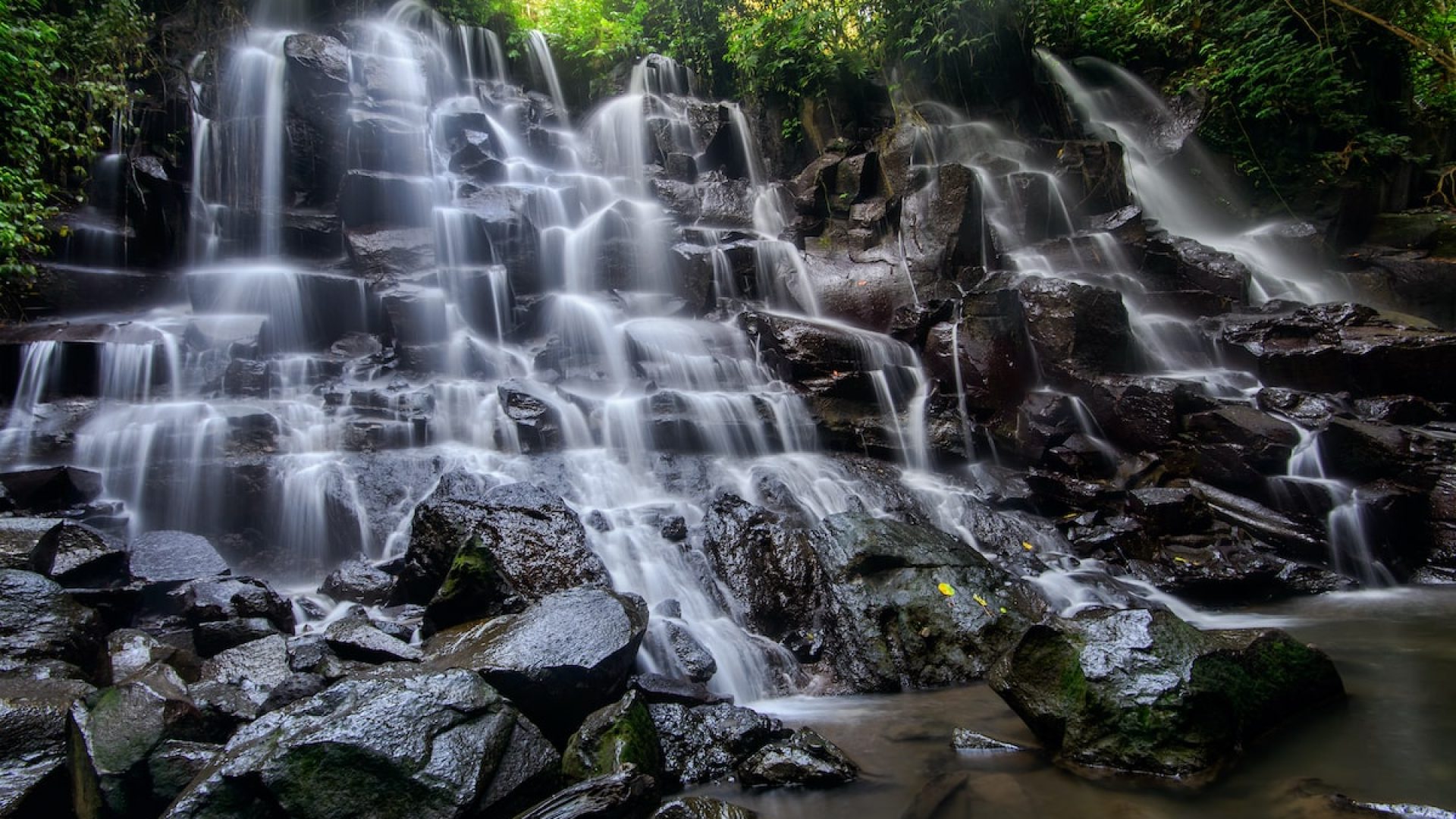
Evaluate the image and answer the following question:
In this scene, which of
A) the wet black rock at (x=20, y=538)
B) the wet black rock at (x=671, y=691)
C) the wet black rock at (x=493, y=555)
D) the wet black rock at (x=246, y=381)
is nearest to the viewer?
the wet black rock at (x=671, y=691)

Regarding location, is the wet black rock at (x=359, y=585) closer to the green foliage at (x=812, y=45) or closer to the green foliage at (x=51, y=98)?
the green foliage at (x=51, y=98)

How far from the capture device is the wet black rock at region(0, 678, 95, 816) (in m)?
3.16

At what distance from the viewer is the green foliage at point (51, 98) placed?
912cm

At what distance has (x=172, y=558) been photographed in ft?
19.5

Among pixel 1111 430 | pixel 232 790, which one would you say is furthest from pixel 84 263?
pixel 1111 430

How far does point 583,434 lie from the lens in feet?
30.9

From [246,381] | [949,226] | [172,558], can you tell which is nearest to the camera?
[172,558]

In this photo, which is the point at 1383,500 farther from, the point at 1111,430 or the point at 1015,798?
the point at 1015,798

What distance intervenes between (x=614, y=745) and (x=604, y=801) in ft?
1.39

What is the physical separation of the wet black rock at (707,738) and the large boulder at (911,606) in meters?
1.38

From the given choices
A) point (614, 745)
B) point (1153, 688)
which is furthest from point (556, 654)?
point (1153, 688)

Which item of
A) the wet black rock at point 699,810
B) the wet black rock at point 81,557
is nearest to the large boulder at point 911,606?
the wet black rock at point 699,810

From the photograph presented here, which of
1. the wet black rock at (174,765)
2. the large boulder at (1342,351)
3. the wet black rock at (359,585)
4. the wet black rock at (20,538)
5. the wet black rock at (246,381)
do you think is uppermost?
the wet black rock at (246,381)

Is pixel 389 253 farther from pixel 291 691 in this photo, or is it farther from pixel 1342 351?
pixel 1342 351
